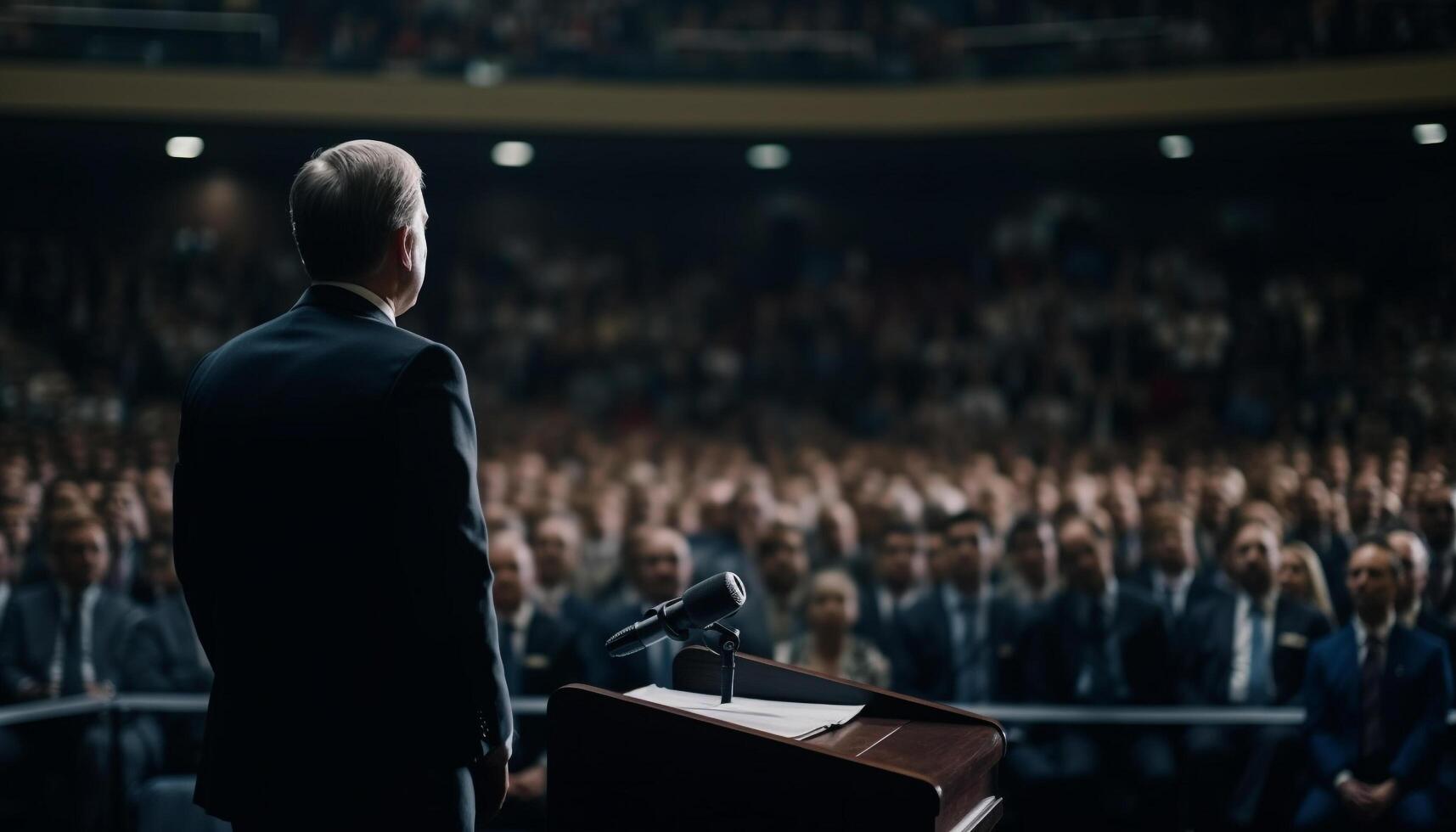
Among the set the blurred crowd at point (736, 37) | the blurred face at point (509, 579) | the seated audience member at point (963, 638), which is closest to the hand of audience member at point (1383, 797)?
the seated audience member at point (963, 638)

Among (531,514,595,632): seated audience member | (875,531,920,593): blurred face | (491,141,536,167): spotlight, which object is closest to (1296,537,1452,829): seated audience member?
(875,531,920,593): blurred face

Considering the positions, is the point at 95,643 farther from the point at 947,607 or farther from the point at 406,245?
the point at 406,245

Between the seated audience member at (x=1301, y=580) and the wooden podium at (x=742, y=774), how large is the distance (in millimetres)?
3119

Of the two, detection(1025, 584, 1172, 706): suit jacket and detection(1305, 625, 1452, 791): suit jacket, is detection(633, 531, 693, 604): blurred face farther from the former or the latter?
detection(1305, 625, 1452, 791): suit jacket

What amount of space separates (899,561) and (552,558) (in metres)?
1.28

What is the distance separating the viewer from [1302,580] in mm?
4207

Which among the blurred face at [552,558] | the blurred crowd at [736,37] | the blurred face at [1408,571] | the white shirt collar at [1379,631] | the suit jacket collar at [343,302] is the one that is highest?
the blurred crowd at [736,37]

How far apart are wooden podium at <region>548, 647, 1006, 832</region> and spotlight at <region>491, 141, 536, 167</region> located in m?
11.3

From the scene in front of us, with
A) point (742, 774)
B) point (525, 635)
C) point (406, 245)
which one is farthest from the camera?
point (525, 635)

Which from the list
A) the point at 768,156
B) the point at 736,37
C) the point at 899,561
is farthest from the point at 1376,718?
the point at 768,156

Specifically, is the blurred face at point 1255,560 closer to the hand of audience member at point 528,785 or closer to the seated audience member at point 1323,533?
the seated audience member at point 1323,533

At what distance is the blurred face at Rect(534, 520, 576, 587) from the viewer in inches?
180

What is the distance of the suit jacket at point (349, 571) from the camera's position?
1.28 metres

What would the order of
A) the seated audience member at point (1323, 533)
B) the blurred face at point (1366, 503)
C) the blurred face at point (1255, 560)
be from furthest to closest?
the blurred face at point (1366, 503)
the seated audience member at point (1323, 533)
the blurred face at point (1255, 560)
